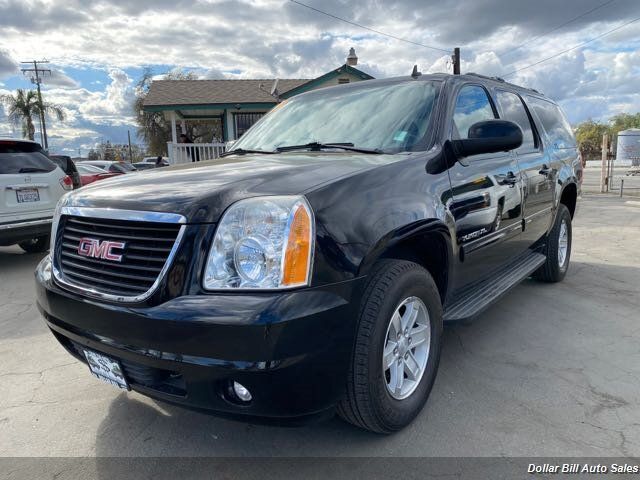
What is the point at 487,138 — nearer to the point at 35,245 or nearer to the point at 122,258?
the point at 122,258

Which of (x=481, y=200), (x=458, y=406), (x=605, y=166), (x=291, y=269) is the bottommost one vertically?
(x=458, y=406)

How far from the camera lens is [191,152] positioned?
13359mm

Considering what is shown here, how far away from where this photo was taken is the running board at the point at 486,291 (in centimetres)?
291

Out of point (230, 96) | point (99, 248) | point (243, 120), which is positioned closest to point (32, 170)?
point (99, 248)

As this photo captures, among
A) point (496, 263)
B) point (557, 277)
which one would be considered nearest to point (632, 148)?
point (557, 277)

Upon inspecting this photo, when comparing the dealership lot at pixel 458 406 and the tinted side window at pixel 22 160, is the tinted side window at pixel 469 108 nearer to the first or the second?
the dealership lot at pixel 458 406

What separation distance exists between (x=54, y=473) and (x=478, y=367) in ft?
8.23

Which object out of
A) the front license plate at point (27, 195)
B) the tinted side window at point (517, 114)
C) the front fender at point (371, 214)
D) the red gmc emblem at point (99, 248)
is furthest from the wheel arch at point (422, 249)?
the front license plate at point (27, 195)

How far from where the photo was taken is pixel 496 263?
3.55 m

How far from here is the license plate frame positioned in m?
2.11

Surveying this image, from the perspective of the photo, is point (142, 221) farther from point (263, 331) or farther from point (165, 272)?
point (263, 331)

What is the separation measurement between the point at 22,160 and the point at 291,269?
19.5ft

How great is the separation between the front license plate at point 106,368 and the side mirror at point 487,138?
2163 millimetres

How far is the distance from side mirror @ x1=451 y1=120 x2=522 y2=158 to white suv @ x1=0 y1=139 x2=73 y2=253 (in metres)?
5.57
